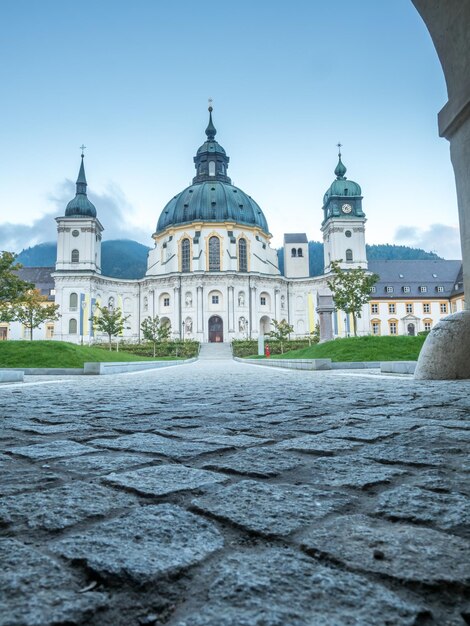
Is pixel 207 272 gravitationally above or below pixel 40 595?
above

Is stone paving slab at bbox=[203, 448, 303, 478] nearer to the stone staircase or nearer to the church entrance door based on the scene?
the stone staircase

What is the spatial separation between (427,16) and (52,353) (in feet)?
53.8

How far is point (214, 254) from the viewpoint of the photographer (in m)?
64.3

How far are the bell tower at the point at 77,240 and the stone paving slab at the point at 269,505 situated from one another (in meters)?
62.1

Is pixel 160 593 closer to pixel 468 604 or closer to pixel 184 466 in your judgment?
pixel 468 604

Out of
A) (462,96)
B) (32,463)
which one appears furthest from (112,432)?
(462,96)

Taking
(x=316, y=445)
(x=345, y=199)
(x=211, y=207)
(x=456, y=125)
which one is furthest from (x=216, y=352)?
(x=316, y=445)

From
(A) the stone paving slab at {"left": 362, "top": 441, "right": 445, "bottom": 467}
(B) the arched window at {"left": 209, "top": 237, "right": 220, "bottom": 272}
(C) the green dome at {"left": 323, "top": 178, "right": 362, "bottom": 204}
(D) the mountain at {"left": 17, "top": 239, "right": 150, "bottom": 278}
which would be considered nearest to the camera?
(A) the stone paving slab at {"left": 362, "top": 441, "right": 445, "bottom": 467}

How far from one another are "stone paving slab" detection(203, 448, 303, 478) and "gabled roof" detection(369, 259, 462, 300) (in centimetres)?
6790

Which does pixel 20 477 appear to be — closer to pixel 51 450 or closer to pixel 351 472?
pixel 51 450

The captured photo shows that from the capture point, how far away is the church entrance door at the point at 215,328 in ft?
202

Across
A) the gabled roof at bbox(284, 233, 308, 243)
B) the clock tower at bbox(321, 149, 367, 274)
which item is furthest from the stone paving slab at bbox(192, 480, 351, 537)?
the gabled roof at bbox(284, 233, 308, 243)

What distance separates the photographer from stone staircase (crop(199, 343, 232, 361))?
47328 mm

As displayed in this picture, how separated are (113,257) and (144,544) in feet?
533
